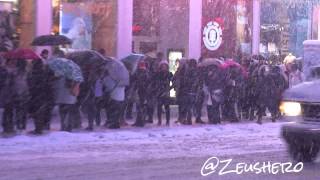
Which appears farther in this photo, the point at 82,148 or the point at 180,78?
the point at 180,78

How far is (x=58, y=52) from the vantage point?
648 inches

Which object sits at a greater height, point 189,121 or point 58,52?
point 58,52

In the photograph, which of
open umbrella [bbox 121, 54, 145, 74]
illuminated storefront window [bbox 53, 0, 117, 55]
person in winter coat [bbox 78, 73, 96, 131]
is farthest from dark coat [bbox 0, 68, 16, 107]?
illuminated storefront window [bbox 53, 0, 117, 55]

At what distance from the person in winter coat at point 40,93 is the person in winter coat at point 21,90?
0.36 ft

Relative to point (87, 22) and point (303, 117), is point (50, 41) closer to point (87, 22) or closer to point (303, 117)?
point (87, 22)

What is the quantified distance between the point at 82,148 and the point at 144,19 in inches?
373

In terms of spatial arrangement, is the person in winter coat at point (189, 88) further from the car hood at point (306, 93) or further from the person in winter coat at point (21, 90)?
the car hood at point (306, 93)

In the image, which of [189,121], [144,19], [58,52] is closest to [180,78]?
[189,121]

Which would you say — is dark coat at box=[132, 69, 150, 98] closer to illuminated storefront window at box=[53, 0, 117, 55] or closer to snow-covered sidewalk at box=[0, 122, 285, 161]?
snow-covered sidewalk at box=[0, 122, 285, 161]

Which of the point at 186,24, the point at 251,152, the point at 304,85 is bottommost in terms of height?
the point at 251,152

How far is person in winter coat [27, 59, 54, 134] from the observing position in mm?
14719

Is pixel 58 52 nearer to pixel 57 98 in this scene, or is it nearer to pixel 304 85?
pixel 57 98

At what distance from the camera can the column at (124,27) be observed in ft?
69.7

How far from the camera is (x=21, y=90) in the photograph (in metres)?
14.8
